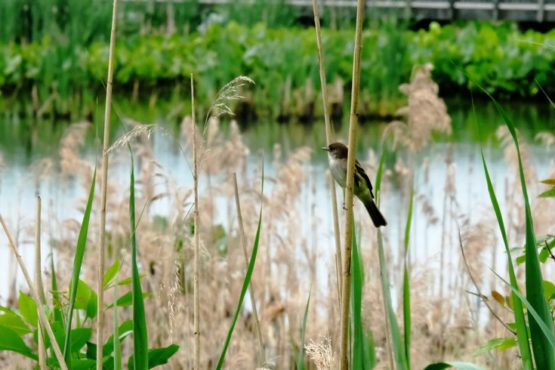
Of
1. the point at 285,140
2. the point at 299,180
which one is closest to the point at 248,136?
the point at 285,140

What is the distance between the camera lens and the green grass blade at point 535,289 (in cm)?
150

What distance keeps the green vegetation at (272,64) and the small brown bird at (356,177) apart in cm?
777

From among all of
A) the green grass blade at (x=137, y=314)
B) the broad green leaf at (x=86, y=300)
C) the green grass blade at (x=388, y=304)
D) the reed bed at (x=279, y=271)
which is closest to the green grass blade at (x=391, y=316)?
the green grass blade at (x=388, y=304)

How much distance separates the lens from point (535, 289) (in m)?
1.52

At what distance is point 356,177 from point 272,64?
9.07m

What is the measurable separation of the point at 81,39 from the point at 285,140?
8.29 ft

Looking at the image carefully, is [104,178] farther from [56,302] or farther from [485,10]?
[485,10]

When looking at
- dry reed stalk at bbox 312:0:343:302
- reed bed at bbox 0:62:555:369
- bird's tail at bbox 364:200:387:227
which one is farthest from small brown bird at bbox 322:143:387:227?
reed bed at bbox 0:62:555:369

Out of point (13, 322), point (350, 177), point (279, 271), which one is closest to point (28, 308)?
point (13, 322)

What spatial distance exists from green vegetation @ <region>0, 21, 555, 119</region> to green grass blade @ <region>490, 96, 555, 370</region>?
A: 828 centimetres

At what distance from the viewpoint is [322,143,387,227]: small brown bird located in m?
1.92

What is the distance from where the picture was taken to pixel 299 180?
4.18 meters

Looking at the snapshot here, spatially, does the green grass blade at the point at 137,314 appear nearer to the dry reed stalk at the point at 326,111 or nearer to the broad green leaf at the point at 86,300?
the dry reed stalk at the point at 326,111

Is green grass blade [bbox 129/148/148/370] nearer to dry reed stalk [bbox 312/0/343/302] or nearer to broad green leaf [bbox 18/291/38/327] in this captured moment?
dry reed stalk [bbox 312/0/343/302]
